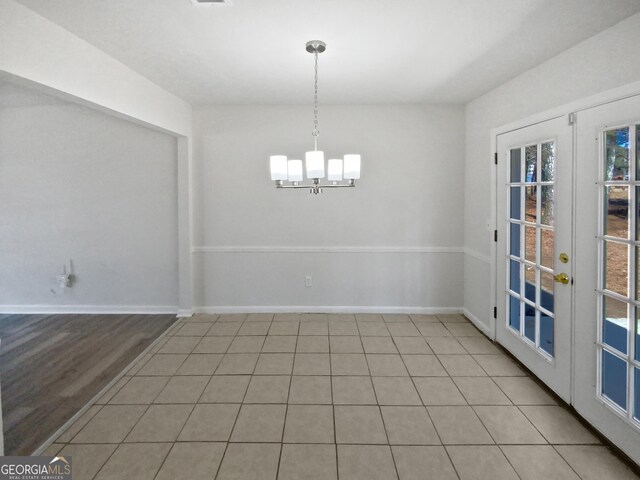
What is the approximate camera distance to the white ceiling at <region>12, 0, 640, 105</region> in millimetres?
2008

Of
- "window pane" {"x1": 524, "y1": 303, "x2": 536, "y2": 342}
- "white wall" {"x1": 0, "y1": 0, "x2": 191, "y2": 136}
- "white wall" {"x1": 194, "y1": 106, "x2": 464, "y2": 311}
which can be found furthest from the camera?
"white wall" {"x1": 194, "y1": 106, "x2": 464, "y2": 311}

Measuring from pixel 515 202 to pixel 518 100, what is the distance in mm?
845

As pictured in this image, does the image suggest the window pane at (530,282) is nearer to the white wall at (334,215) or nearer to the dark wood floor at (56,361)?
the white wall at (334,215)

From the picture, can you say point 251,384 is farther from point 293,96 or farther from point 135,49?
point 293,96

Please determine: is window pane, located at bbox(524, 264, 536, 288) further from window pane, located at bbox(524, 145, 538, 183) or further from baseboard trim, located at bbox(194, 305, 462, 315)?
baseboard trim, located at bbox(194, 305, 462, 315)

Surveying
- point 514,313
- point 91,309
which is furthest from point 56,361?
point 514,313

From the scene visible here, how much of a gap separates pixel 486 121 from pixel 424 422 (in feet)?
9.34

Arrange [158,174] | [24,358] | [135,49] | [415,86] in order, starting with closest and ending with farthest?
[135,49] → [24,358] → [415,86] → [158,174]

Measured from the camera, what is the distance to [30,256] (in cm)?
446

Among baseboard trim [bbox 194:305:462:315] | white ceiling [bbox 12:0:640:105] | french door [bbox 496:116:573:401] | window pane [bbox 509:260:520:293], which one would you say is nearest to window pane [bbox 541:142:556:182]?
french door [bbox 496:116:573:401]

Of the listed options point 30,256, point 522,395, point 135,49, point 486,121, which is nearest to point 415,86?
point 486,121

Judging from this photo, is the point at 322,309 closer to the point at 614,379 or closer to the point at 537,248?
the point at 537,248

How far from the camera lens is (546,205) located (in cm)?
274

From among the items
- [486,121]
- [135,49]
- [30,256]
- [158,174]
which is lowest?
[30,256]
